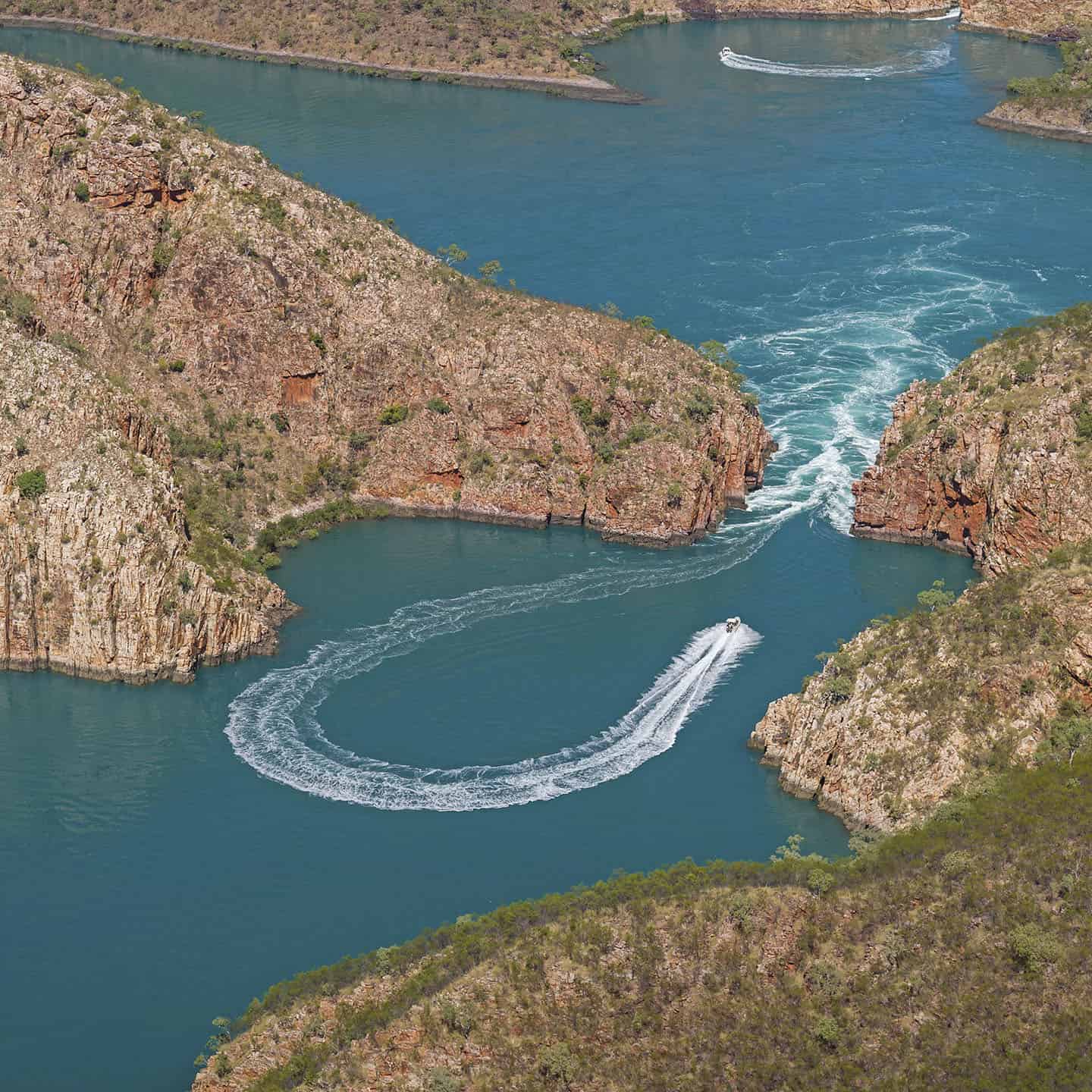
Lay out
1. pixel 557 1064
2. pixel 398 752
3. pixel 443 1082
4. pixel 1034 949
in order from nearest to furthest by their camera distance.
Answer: pixel 443 1082, pixel 557 1064, pixel 1034 949, pixel 398 752

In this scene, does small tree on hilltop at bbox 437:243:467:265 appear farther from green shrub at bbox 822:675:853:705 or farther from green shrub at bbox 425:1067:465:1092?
green shrub at bbox 425:1067:465:1092

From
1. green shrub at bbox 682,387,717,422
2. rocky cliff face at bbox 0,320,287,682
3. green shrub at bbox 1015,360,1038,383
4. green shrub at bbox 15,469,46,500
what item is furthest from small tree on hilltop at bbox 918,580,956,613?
green shrub at bbox 15,469,46,500

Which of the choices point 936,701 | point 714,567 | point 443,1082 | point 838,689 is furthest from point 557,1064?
point 714,567

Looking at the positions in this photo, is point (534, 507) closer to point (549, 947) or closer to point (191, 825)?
point (191, 825)

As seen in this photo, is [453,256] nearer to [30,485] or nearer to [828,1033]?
[30,485]

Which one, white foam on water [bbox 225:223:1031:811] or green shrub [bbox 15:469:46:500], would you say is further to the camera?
green shrub [bbox 15:469:46:500]

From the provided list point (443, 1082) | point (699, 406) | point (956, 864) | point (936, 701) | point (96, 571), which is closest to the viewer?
point (443, 1082)
